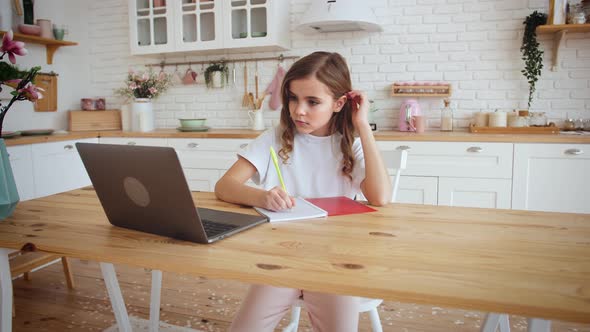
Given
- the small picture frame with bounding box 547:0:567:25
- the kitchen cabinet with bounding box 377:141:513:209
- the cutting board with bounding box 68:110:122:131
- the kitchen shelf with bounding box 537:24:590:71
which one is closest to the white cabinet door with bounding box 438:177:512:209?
the kitchen cabinet with bounding box 377:141:513:209

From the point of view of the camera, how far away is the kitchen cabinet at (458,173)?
9.32ft

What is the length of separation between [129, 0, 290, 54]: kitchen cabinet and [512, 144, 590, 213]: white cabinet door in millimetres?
1895

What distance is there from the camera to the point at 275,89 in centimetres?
383

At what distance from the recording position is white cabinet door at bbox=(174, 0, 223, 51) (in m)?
3.64

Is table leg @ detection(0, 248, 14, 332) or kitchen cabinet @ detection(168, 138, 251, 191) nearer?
table leg @ detection(0, 248, 14, 332)

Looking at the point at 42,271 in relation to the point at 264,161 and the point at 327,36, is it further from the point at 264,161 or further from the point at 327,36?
the point at 327,36

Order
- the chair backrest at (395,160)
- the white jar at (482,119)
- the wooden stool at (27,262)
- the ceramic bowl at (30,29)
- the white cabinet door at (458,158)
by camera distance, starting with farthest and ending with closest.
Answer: the ceramic bowl at (30,29) < the white jar at (482,119) < the white cabinet door at (458,158) < the wooden stool at (27,262) < the chair backrest at (395,160)

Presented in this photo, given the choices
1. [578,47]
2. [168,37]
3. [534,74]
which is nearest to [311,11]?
[168,37]

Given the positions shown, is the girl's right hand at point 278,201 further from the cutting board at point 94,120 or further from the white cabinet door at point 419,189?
the cutting board at point 94,120

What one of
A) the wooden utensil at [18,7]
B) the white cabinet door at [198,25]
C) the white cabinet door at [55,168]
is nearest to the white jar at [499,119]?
the white cabinet door at [198,25]

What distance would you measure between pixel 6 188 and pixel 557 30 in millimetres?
3171

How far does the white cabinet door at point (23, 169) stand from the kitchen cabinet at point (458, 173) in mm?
2365

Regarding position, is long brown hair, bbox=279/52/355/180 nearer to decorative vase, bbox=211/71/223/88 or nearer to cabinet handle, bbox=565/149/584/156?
cabinet handle, bbox=565/149/584/156

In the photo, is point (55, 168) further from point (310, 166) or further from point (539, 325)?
point (539, 325)
